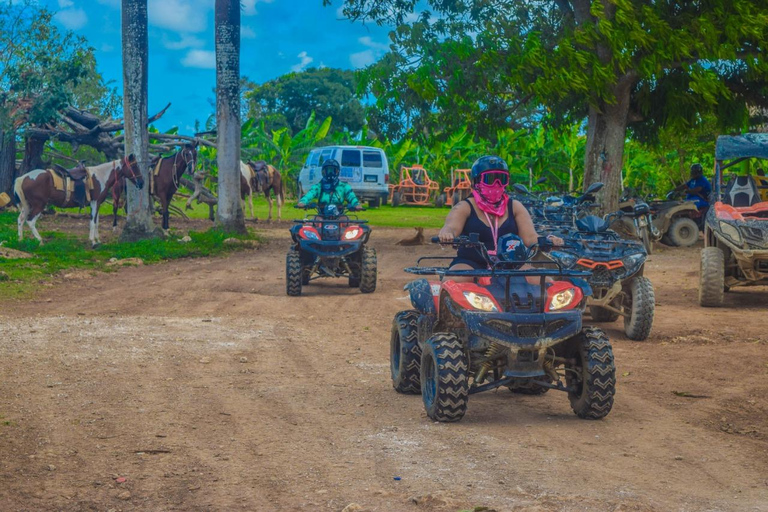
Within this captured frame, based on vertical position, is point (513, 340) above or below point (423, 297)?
below

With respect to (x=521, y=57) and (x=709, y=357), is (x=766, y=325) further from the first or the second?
(x=521, y=57)

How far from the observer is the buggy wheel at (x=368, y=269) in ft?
49.2

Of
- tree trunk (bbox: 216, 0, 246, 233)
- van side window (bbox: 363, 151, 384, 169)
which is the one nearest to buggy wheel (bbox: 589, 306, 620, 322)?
tree trunk (bbox: 216, 0, 246, 233)

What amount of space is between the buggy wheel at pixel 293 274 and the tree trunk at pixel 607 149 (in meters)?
9.39

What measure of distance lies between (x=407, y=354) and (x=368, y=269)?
7.02 meters

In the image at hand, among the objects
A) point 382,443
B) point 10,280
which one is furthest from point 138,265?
point 382,443

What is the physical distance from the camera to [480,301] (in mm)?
7109

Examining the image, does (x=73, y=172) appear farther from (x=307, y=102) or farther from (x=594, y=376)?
(x=307, y=102)

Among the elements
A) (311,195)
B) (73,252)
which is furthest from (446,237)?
(73,252)

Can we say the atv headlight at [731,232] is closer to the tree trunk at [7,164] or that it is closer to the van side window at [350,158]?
the tree trunk at [7,164]

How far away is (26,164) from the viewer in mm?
28625

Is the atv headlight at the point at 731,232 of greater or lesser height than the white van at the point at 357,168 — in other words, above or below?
below

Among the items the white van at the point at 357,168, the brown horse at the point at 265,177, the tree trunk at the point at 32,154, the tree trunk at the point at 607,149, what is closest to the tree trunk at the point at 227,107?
the brown horse at the point at 265,177

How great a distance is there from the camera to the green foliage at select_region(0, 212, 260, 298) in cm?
1622
